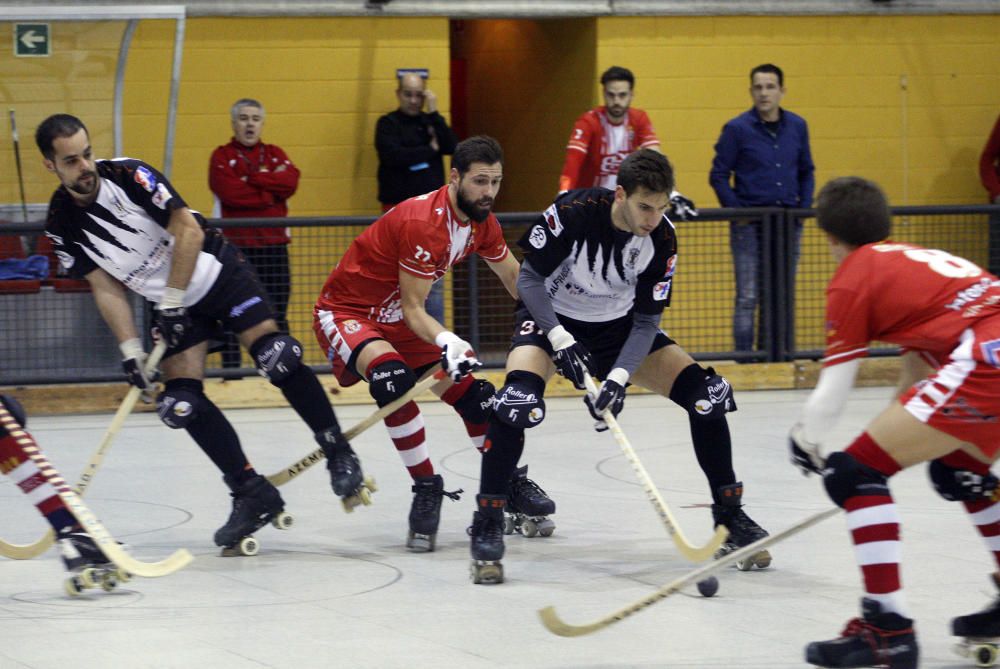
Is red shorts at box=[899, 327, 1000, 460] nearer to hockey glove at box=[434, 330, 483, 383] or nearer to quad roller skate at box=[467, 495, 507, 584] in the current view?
quad roller skate at box=[467, 495, 507, 584]

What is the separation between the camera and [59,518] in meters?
4.50

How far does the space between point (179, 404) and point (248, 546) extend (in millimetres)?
523

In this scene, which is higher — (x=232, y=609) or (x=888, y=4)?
(x=888, y=4)

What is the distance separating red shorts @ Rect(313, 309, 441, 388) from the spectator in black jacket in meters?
3.45

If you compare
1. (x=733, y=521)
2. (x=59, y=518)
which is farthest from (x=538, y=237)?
(x=59, y=518)

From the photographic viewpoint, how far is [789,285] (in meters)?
8.60

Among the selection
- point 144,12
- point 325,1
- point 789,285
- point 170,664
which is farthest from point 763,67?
point 170,664

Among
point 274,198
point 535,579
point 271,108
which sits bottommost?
point 535,579

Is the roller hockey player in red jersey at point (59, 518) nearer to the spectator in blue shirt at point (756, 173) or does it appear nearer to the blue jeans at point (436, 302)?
the blue jeans at point (436, 302)

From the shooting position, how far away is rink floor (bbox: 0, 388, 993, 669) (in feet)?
12.5

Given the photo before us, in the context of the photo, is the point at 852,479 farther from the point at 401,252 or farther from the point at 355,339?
the point at 355,339

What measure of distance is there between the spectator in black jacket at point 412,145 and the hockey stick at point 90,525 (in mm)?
4532

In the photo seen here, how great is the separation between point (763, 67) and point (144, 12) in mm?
3449

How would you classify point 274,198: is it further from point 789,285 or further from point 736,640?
point 736,640
